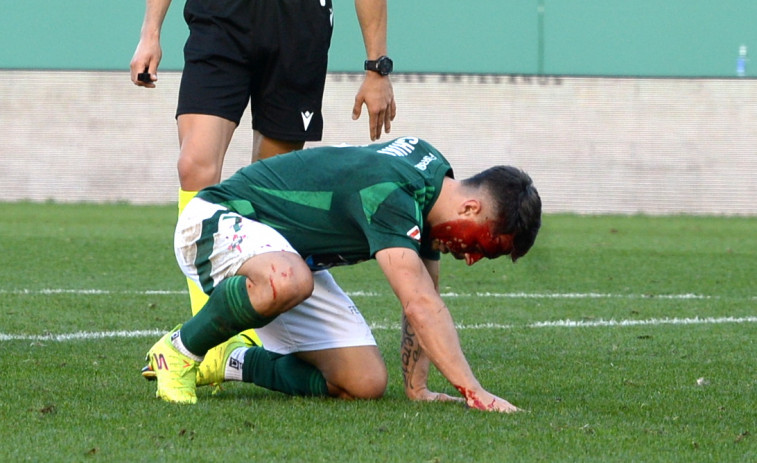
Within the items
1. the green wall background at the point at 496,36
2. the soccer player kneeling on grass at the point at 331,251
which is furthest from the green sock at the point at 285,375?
the green wall background at the point at 496,36

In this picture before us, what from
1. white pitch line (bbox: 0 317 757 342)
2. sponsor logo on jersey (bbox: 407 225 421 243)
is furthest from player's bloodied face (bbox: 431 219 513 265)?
white pitch line (bbox: 0 317 757 342)

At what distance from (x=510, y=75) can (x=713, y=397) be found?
1938cm

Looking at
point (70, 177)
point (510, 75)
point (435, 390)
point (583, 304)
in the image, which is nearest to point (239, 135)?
point (70, 177)

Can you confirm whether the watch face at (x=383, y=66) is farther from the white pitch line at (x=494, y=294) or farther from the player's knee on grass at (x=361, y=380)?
the white pitch line at (x=494, y=294)

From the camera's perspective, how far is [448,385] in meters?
4.57

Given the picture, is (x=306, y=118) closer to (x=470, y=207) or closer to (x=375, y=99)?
(x=375, y=99)

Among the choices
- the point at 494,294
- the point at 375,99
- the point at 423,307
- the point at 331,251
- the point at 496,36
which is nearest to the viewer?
the point at 423,307

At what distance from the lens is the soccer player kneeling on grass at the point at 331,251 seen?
143 inches

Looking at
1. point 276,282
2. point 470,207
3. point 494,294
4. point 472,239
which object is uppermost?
point 470,207

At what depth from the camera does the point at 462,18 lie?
22.6 m

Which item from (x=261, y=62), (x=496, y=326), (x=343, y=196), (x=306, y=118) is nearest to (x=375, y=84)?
(x=306, y=118)

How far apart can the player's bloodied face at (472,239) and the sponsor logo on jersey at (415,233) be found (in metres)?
0.18

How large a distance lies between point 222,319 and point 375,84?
142 cm

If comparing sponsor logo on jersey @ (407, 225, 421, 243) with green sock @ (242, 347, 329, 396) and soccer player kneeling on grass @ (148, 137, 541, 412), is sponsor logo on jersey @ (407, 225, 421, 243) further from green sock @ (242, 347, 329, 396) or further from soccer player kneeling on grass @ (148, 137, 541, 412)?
green sock @ (242, 347, 329, 396)
